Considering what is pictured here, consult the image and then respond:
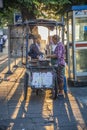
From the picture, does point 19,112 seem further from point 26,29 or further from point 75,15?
point 75,15

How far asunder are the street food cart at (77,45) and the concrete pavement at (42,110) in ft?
2.04

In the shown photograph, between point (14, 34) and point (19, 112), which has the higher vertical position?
point (14, 34)

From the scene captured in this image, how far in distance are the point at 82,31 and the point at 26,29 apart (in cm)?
287

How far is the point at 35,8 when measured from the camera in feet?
48.2

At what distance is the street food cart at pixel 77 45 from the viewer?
44.9ft

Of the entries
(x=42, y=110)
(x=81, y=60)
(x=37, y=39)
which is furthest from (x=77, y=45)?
(x=42, y=110)

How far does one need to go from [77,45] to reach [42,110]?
14.4ft

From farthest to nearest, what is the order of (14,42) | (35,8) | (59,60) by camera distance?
(14,42), (35,8), (59,60)

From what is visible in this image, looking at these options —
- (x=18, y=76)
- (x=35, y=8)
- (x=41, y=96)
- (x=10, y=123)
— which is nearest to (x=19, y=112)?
(x=10, y=123)

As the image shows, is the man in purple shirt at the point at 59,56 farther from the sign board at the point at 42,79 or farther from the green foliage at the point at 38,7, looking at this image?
the green foliage at the point at 38,7

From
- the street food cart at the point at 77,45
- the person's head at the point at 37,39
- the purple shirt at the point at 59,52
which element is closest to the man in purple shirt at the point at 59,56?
the purple shirt at the point at 59,52

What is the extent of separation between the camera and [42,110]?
990cm

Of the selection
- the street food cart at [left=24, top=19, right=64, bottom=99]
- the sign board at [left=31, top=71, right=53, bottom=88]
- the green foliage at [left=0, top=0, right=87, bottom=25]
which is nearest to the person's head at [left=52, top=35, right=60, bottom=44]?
the street food cart at [left=24, top=19, right=64, bottom=99]

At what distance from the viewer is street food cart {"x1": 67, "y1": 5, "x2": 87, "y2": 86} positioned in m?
13.7
